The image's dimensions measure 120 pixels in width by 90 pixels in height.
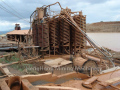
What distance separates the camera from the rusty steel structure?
51.9 feet

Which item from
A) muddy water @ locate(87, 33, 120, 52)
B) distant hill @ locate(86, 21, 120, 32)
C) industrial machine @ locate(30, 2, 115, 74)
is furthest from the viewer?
distant hill @ locate(86, 21, 120, 32)

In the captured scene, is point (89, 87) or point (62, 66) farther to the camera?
point (62, 66)

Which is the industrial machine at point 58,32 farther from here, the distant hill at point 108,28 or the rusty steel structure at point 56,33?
the distant hill at point 108,28

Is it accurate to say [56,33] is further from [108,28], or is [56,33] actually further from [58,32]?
[108,28]

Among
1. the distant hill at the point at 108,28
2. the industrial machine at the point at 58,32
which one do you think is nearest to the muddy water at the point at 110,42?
the distant hill at the point at 108,28

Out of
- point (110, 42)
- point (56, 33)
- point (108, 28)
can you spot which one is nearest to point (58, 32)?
point (56, 33)

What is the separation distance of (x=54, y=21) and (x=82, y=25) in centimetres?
395

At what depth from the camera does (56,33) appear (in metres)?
17.2

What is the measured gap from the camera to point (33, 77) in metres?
5.14

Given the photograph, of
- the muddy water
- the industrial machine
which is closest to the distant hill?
the muddy water

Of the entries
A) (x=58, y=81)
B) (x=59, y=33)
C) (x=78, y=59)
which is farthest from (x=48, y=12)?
(x=58, y=81)

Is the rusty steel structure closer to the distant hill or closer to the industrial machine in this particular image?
the industrial machine

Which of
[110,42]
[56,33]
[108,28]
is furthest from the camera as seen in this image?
[108,28]

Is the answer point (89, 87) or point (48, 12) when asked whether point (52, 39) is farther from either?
point (89, 87)
